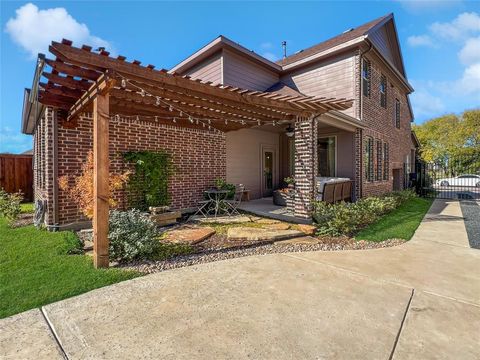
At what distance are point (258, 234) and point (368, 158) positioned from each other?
23.1 ft

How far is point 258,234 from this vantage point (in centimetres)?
512

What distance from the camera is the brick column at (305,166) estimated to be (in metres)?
6.41

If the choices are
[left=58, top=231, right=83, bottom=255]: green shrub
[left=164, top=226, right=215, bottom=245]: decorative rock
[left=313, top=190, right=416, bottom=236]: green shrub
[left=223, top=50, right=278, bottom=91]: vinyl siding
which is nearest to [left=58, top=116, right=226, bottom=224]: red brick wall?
[left=58, top=231, right=83, bottom=255]: green shrub

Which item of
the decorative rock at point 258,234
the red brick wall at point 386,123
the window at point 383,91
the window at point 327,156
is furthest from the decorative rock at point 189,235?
the window at point 383,91

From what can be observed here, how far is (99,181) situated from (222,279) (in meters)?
2.04

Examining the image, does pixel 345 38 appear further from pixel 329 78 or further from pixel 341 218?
pixel 341 218

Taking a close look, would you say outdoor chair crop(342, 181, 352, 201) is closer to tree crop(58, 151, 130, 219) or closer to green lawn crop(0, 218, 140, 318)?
tree crop(58, 151, 130, 219)

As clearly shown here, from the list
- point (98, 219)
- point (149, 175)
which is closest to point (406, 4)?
point (149, 175)

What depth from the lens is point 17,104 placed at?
7.80 m

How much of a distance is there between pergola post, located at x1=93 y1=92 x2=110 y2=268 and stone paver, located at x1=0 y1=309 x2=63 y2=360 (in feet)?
3.56

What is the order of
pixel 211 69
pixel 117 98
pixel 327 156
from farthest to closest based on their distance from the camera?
pixel 327 156
pixel 211 69
pixel 117 98

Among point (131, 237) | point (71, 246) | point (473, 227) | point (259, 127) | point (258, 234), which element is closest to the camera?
point (131, 237)

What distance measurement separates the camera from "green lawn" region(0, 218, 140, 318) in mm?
2732

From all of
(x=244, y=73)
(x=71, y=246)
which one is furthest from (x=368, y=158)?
(x=71, y=246)
